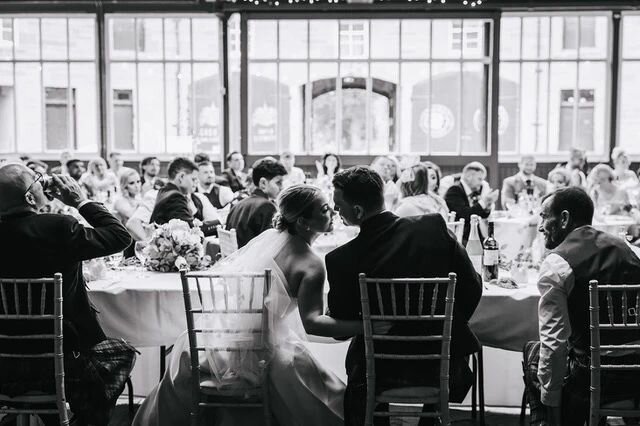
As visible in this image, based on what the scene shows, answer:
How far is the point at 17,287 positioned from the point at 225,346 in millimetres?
826

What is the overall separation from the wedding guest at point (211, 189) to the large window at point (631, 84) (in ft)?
28.6

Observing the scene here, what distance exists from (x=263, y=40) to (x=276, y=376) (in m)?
11.8

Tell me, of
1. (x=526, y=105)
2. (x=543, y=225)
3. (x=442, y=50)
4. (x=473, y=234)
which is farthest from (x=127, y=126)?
(x=543, y=225)

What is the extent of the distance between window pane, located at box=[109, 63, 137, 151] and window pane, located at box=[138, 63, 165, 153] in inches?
5.1

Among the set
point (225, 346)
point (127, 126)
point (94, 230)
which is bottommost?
point (225, 346)

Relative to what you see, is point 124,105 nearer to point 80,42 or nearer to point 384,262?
point 80,42

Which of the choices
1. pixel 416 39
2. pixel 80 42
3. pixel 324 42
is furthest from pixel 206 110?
pixel 416 39

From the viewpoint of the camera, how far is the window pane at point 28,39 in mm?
14602

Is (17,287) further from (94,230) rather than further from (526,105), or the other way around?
(526,105)

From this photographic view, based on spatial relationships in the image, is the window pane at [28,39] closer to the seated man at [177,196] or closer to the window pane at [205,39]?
the window pane at [205,39]

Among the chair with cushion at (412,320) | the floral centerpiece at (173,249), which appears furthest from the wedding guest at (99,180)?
the chair with cushion at (412,320)

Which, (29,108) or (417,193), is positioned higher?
(29,108)

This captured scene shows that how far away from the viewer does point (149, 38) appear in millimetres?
15039

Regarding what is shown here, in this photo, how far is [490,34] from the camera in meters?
12.9
